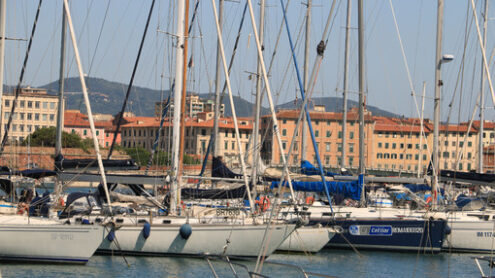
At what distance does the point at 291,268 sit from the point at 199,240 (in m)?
2.86

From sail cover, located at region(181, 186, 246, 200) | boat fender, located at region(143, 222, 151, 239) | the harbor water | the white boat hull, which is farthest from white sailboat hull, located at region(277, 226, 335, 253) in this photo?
boat fender, located at region(143, 222, 151, 239)

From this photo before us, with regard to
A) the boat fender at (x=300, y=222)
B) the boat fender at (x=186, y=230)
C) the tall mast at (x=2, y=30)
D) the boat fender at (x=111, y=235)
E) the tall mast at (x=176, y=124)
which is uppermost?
the tall mast at (x=2, y=30)

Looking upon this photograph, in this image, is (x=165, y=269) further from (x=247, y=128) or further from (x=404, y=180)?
(x=247, y=128)

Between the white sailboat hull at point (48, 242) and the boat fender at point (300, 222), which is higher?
the boat fender at point (300, 222)

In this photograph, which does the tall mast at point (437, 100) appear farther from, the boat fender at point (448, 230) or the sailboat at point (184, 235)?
the sailboat at point (184, 235)

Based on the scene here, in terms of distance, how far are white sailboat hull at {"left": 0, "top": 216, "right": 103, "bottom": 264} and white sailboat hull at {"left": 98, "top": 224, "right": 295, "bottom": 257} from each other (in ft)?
4.53

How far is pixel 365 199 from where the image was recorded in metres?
30.9

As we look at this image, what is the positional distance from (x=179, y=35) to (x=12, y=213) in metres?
7.27

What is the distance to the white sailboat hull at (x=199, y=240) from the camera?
23.9 m

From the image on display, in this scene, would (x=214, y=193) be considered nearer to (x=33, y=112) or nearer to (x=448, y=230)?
(x=448, y=230)

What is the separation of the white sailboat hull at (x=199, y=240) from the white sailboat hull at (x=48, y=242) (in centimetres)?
138

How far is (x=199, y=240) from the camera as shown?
23.9 metres

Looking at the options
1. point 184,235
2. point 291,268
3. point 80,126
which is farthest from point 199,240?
point 80,126

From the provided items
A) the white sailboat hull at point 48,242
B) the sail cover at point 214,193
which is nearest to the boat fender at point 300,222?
the sail cover at point 214,193
